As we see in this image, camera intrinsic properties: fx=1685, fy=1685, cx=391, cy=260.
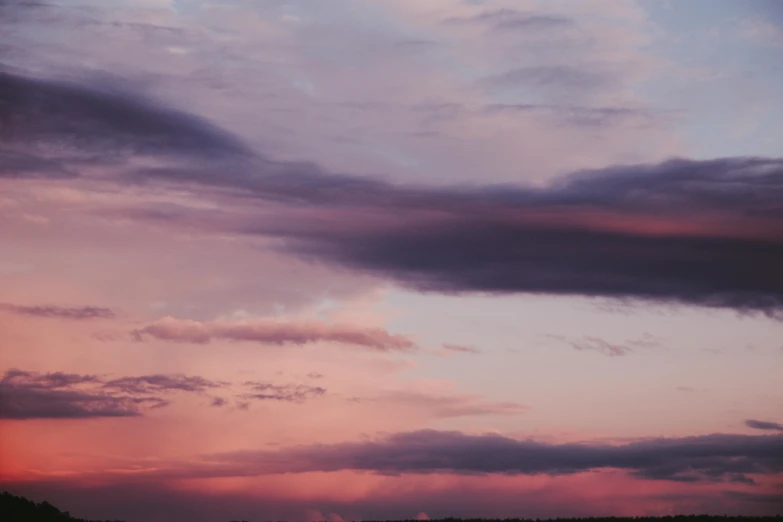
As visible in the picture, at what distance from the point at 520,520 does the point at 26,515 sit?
48.0 metres

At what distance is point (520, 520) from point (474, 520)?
4.33m

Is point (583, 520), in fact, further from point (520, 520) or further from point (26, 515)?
point (26, 515)

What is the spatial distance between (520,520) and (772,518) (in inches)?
923

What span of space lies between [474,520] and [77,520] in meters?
39.0

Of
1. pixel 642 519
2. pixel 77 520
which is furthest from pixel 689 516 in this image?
pixel 77 520

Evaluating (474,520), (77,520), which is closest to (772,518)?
(474,520)

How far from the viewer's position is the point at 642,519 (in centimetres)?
15900

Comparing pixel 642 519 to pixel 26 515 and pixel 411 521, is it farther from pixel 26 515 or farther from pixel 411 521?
pixel 26 515

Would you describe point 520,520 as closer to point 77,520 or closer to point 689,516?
point 689,516

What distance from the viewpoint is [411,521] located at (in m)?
156

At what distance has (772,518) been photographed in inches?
6186

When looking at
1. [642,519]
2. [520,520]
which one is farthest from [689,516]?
[520,520]

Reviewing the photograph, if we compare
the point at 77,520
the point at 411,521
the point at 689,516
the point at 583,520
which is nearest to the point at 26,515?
the point at 77,520

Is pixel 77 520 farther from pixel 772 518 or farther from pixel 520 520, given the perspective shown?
pixel 772 518
